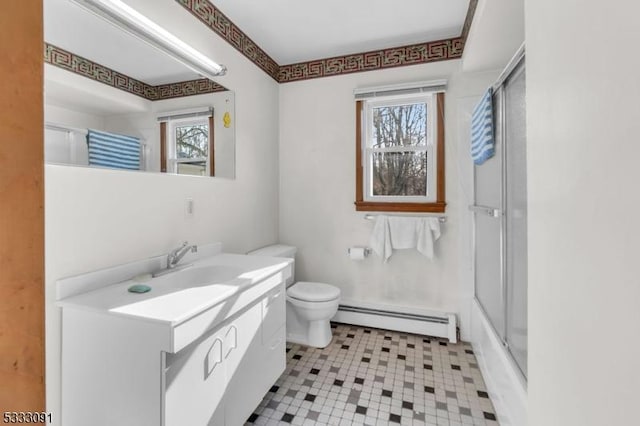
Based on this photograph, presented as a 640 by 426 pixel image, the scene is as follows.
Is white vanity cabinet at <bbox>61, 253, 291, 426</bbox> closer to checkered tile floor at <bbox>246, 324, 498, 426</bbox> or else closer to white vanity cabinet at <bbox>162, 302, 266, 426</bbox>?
white vanity cabinet at <bbox>162, 302, 266, 426</bbox>

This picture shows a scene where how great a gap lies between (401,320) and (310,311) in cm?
87

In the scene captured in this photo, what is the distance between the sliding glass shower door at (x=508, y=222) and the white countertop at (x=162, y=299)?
1.20 meters

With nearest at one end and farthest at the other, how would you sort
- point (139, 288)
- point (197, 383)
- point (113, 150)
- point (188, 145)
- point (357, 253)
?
point (197, 383) → point (139, 288) → point (113, 150) → point (188, 145) → point (357, 253)

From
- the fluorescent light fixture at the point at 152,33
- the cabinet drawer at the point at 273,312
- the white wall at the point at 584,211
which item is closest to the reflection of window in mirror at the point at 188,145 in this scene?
the fluorescent light fixture at the point at 152,33

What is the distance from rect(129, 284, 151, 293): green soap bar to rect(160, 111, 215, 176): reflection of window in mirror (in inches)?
26.1

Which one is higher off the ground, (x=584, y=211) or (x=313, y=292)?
(x=584, y=211)

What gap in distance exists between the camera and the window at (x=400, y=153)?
8.14 ft

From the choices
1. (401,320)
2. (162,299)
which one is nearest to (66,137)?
(162,299)

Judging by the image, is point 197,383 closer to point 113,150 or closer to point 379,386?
point 113,150

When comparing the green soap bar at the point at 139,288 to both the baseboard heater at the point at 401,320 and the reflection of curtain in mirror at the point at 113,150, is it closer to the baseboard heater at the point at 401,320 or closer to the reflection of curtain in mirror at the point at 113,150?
the reflection of curtain in mirror at the point at 113,150

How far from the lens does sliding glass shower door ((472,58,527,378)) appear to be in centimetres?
128

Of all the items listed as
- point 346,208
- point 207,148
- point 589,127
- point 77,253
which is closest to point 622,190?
point 589,127

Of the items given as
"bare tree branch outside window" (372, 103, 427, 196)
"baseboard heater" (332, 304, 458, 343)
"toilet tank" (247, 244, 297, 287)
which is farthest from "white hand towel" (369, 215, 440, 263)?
"toilet tank" (247, 244, 297, 287)

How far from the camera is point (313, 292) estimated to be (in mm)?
2336
